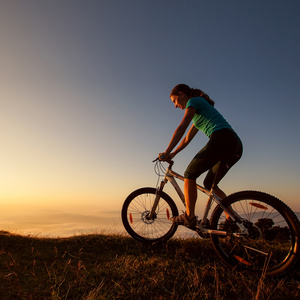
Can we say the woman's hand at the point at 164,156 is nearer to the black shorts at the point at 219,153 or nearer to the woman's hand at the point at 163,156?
the woman's hand at the point at 163,156


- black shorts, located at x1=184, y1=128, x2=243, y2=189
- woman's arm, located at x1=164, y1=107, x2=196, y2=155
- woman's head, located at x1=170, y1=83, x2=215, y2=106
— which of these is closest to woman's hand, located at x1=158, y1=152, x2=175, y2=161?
woman's arm, located at x1=164, y1=107, x2=196, y2=155

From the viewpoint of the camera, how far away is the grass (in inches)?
120

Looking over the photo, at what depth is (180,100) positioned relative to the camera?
15.6ft

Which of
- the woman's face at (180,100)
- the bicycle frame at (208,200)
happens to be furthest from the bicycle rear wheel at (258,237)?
the woman's face at (180,100)

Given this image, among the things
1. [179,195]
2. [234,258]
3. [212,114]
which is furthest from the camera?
[179,195]

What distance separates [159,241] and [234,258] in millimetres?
1733

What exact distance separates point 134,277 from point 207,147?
2.25 meters

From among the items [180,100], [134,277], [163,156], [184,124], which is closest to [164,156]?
[163,156]

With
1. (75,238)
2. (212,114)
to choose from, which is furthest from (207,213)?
(75,238)

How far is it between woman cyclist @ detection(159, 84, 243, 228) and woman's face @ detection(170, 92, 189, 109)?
0.18m

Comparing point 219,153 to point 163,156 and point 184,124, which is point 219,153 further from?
point 163,156

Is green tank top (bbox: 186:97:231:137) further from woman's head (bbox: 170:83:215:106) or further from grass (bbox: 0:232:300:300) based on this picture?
grass (bbox: 0:232:300:300)

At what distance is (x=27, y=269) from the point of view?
13.4 feet

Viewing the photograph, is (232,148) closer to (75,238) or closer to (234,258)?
(234,258)
